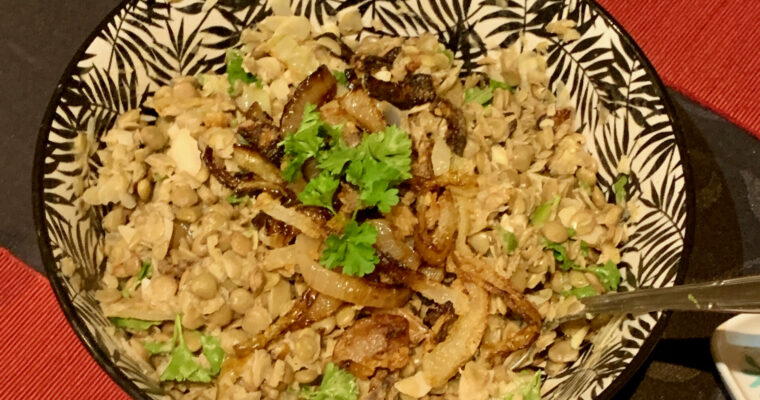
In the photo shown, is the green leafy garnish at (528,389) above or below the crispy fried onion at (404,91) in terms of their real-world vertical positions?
below

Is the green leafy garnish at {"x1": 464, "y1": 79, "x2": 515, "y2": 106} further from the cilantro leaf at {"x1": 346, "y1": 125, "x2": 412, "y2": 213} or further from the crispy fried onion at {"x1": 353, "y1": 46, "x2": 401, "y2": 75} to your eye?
the cilantro leaf at {"x1": 346, "y1": 125, "x2": 412, "y2": 213}

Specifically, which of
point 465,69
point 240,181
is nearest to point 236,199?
point 240,181

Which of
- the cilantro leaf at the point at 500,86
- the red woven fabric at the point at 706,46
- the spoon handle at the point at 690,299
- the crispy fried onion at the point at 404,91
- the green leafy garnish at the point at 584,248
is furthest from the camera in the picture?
the red woven fabric at the point at 706,46

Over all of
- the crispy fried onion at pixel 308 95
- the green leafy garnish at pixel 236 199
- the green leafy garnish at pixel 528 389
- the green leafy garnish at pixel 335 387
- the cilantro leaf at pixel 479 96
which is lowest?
the green leafy garnish at pixel 335 387

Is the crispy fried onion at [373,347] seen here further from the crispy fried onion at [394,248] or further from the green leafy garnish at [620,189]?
the green leafy garnish at [620,189]

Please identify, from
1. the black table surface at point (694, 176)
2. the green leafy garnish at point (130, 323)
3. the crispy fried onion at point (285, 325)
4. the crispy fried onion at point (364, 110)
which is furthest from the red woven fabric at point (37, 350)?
the crispy fried onion at point (364, 110)

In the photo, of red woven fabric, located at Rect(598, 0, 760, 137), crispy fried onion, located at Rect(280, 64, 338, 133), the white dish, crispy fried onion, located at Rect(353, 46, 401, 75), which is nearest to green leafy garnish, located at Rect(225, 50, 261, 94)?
crispy fried onion, located at Rect(280, 64, 338, 133)

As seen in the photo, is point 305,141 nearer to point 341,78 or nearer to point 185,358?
point 341,78
